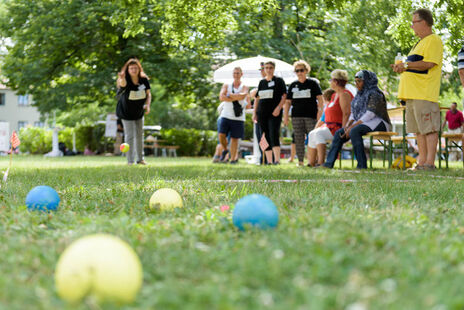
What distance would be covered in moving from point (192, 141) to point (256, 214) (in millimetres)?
19363

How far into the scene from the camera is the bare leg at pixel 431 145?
24.6 ft

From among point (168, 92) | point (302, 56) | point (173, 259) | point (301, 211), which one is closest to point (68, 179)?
point (301, 211)

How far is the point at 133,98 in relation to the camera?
9.33 metres

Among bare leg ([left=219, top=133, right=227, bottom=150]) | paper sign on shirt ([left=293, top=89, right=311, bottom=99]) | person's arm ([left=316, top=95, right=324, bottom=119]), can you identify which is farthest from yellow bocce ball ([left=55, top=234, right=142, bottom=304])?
bare leg ([left=219, top=133, right=227, bottom=150])

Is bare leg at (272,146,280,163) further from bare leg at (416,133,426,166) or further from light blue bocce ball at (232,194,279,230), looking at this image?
light blue bocce ball at (232,194,279,230)

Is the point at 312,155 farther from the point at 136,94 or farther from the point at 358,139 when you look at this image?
the point at 136,94

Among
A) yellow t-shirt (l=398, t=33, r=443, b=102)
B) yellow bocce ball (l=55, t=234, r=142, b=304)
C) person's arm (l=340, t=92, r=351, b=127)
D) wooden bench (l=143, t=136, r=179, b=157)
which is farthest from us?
wooden bench (l=143, t=136, r=179, b=157)

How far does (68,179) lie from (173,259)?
4.18 metres

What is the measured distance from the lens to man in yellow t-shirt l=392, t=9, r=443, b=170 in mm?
7082

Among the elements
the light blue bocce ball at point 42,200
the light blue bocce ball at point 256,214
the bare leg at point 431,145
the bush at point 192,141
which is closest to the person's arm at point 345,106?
the bare leg at point 431,145

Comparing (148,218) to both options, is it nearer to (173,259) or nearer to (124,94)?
(173,259)

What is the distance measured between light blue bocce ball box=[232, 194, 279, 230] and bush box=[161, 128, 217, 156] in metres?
19.3

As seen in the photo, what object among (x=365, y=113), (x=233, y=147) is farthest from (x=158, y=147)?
(x=365, y=113)

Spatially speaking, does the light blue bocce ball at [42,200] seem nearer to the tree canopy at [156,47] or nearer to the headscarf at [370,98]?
the headscarf at [370,98]
